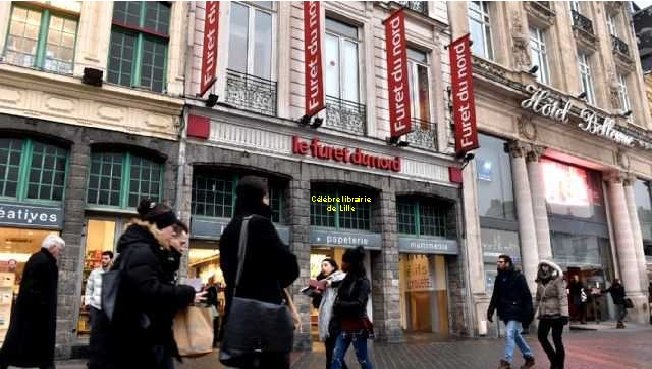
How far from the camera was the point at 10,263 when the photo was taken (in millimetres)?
8750

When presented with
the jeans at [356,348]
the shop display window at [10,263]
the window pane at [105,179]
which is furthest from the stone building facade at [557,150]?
the shop display window at [10,263]

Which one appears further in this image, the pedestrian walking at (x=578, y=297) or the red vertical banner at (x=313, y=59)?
the pedestrian walking at (x=578, y=297)

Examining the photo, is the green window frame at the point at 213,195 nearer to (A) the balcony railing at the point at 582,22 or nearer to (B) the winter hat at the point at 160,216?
(B) the winter hat at the point at 160,216

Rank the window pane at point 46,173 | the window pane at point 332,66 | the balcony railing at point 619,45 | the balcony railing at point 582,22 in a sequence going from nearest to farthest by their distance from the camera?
the window pane at point 46,173 → the window pane at point 332,66 → the balcony railing at point 582,22 → the balcony railing at point 619,45

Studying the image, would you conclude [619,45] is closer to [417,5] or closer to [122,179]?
[417,5]

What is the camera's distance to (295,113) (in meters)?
12.2

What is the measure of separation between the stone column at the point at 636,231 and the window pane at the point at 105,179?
19.8 metres

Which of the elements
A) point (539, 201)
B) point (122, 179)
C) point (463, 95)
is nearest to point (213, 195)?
point (122, 179)

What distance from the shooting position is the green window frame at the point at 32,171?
8.95 metres

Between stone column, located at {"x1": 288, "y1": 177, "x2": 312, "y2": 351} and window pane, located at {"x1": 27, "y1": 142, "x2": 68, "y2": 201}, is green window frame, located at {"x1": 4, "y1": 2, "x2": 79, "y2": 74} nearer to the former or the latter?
window pane, located at {"x1": 27, "y1": 142, "x2": 68, "y2": 201}

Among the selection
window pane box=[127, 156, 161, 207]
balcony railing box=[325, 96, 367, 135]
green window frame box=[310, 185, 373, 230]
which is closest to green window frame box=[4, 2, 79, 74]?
window pane box=[127, 156, 161, 207]

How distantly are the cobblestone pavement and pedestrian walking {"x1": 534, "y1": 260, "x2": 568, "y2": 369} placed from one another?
92cm

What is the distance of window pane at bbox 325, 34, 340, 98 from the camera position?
528 inches

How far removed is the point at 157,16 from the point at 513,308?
9228 mm
